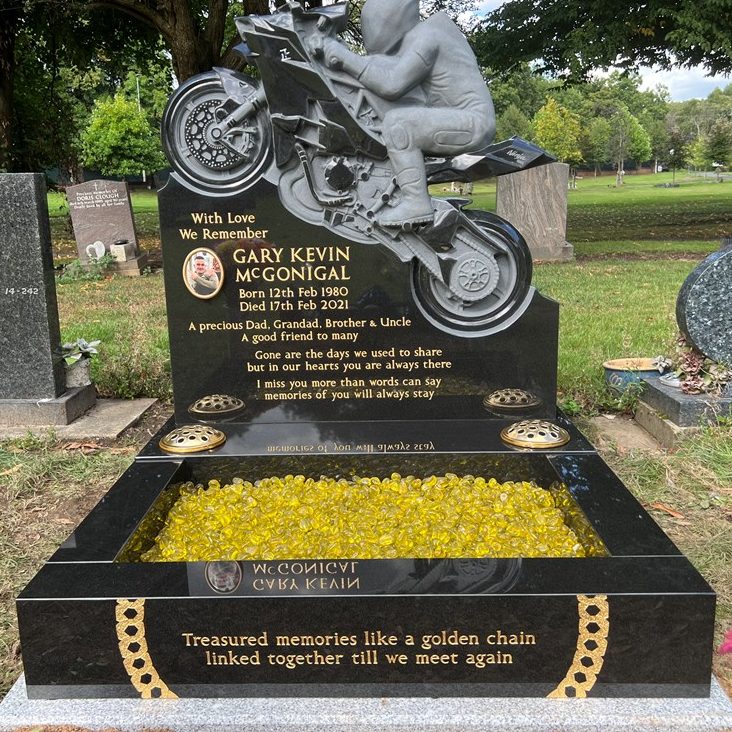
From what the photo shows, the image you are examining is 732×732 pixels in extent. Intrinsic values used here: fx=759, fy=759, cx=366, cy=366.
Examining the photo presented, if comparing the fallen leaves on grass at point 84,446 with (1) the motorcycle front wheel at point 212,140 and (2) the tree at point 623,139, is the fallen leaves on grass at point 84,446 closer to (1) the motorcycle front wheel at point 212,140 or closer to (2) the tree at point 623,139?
(1) the motorcycle front wheel at point 212,140

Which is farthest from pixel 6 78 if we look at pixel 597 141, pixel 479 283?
pixel 597 141

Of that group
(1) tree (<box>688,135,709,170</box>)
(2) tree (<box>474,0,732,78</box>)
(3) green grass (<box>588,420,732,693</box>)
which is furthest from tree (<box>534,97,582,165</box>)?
(3) green grass (<box>588,420,732,693</box>)

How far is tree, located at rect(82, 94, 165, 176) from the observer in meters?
33.8

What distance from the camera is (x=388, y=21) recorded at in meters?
3.90

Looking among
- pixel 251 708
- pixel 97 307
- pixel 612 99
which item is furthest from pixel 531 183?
pixel 612 99

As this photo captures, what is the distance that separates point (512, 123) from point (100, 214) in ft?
133

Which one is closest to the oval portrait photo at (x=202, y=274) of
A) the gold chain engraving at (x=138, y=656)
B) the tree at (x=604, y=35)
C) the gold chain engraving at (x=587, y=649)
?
the gold chain engraving at (x=138, y=656)

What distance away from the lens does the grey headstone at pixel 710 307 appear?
16.0ft

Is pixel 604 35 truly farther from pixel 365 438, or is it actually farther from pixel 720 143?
pixel 720 143

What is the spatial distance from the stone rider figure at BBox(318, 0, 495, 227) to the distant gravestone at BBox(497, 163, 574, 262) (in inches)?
330

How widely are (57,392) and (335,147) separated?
115 inches

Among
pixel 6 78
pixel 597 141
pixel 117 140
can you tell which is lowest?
pixel 6 78

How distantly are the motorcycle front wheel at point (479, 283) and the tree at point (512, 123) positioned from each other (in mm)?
45637

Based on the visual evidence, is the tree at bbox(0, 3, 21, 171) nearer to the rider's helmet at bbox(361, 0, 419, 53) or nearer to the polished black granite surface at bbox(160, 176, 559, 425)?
the polished black granite surface at bbox(160, 176, 559, 425)
